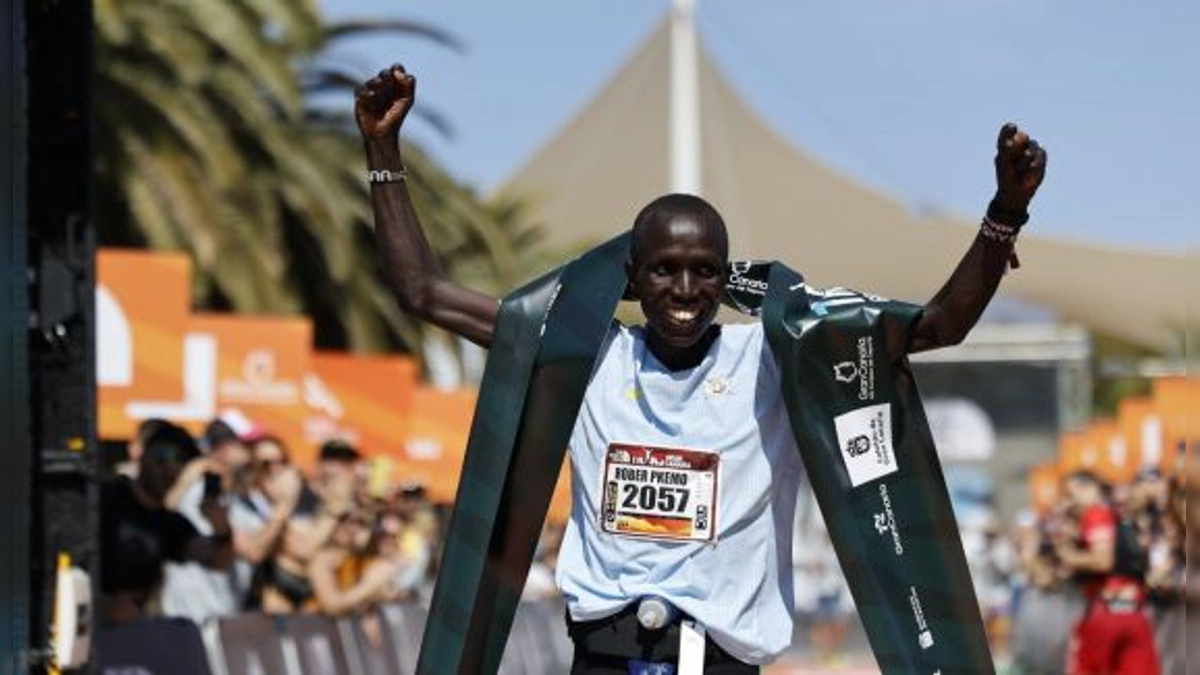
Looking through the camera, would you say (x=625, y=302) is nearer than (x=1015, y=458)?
Yes

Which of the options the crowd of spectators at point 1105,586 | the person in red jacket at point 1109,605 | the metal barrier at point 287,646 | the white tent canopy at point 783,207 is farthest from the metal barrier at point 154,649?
the white tent canopy at point 783,207

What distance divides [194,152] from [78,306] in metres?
13.7

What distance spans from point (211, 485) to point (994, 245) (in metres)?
6.76

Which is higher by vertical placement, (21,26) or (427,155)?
(427,155)

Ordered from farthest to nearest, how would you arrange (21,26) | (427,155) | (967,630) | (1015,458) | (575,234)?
(1015,458), (575,234), (427,155), (21,26), (967,630)

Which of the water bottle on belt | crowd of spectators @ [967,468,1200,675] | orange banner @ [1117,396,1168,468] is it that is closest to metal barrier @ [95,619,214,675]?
crowd of spectators @ [967,468,1200,675]

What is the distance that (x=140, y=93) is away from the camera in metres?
22.5

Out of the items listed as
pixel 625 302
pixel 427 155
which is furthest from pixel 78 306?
pixel 427 155

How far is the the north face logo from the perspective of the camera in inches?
240

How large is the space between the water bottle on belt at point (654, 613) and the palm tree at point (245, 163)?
14.6 metres

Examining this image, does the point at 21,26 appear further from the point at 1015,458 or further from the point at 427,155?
the point at 1015,458

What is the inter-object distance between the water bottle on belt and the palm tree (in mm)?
14552

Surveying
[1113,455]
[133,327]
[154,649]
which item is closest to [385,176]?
[154,649]

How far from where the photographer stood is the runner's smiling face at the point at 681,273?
5.98 meters
